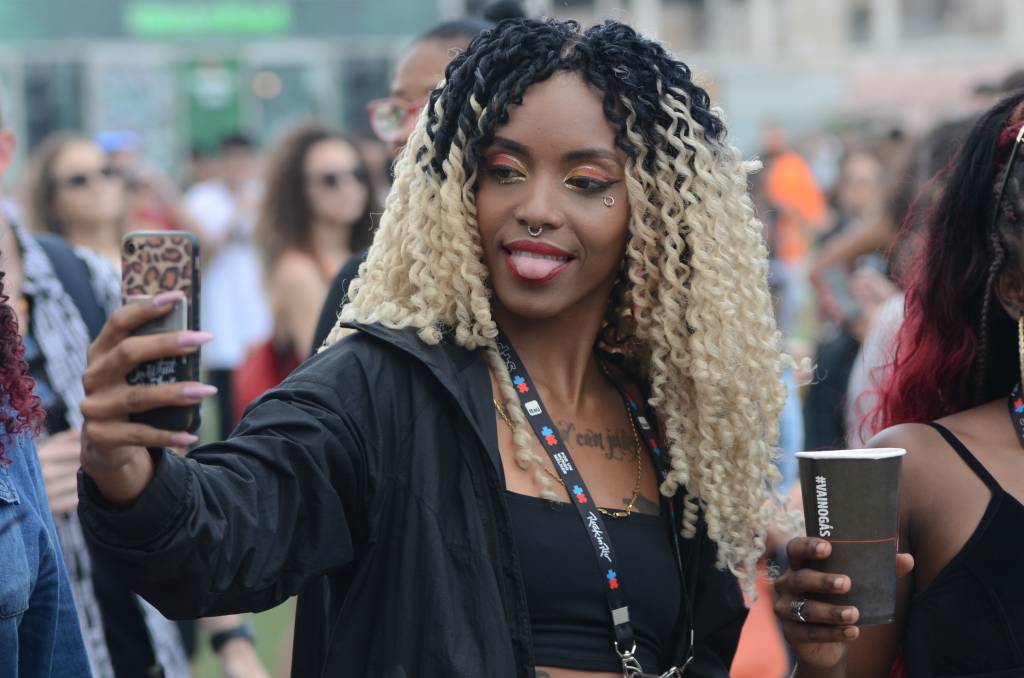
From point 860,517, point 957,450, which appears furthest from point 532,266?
point 957,450

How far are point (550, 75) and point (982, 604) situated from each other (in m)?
1.30

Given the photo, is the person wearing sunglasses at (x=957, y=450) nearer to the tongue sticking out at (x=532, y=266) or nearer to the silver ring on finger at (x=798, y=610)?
the silver ring on finger at (x=798, y=610)

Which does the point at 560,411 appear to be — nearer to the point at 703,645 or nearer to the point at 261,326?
the point at 703,645

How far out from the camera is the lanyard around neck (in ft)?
8.96

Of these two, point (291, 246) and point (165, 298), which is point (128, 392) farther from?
point (291, 246)

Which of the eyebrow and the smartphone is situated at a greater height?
the eyebrow

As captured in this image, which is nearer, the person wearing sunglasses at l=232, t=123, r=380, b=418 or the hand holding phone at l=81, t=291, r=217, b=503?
the hand holding phone at l=81, t=291, r=217, b=503

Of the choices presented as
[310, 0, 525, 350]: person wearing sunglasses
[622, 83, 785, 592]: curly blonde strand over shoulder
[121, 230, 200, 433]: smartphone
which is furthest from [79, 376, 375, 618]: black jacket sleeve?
[310, 0, 525, 350]: person wearing sunglasses

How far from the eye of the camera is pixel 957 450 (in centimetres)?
292

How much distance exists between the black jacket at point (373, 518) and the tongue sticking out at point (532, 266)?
20 centimetres

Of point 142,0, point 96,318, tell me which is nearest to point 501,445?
point 96,318

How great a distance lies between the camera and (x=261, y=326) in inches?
406

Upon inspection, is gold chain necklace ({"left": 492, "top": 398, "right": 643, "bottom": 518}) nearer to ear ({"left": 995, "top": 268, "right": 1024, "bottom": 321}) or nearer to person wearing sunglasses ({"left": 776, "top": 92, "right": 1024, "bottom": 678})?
person wearing sunglasses ({"left": 776, "top": 92, "right": 1024, "bottom": 678})

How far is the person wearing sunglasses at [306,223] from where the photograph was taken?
6777mm
